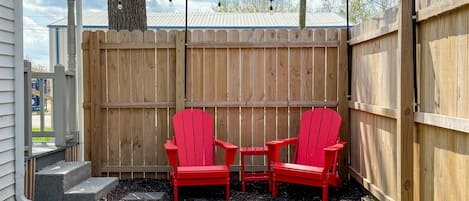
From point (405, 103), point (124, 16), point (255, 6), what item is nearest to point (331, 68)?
point (405, 103)

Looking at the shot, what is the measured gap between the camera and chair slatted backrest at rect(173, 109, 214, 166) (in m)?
4.52

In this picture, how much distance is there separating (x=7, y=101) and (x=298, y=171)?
8.21 feet

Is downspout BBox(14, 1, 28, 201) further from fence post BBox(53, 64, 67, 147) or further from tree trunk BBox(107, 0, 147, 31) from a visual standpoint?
tree trunk BBox(107, 0, 147, 31)

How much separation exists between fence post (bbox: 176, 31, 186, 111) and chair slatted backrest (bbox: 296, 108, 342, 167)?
133 centimetres

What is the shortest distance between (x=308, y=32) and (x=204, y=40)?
1140mm

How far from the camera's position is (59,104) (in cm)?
434

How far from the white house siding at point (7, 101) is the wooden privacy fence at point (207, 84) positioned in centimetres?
141

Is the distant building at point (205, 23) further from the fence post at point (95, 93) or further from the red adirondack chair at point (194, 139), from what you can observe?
the red adirondack chair at point (194, 139)

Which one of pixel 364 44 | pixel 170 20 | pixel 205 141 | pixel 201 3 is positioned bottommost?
pixel 205 141

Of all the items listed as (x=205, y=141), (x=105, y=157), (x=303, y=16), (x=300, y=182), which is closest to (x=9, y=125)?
(x=105, y=157)

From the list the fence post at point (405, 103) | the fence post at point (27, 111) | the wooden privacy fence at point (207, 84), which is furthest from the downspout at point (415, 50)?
the fence post at point (27, 111)

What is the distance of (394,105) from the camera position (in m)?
3.23

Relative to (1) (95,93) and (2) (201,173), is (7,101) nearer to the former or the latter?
(1) (95,93)

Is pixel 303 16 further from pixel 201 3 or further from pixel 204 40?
pixel 201 3
